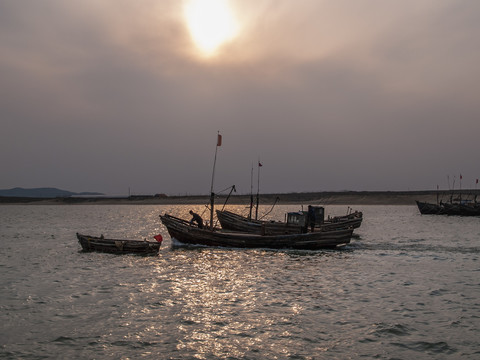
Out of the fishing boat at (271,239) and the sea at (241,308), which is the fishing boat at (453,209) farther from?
the sea at (241,308)

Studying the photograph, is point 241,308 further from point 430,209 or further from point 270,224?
point 430,209

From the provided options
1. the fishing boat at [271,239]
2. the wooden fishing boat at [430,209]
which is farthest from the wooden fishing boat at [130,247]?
the wooden fishing boat at [430,209]

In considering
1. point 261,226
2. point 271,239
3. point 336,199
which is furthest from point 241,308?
point 336,199

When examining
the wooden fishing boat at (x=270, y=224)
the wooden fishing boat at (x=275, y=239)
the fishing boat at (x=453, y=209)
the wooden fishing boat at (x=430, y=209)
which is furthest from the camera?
the wooden fishing boat at (x=430, y=209)

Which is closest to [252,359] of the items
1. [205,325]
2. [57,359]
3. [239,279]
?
[205,325]

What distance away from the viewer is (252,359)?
34.8 feet

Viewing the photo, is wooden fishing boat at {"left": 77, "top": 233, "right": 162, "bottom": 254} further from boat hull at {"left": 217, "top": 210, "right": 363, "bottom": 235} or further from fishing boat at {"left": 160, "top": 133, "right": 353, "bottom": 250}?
boat hull at {"left": 217, "top": 210, "right": 363, "bottom": 235}

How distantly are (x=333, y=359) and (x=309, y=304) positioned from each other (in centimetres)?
527

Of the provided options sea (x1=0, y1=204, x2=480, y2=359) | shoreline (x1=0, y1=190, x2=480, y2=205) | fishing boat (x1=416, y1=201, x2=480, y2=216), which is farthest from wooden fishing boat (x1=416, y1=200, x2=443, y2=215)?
shoreline (x1=0, y1=190, x2=480, y2=205)

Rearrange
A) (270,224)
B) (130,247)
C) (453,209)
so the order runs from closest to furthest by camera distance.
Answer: (130,247)
(270,224)
(453,209)

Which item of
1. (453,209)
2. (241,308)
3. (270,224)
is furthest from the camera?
(453,209)

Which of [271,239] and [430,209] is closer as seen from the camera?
[271,239]

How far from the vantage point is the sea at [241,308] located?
37.6ft

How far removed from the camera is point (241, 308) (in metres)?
15.3
